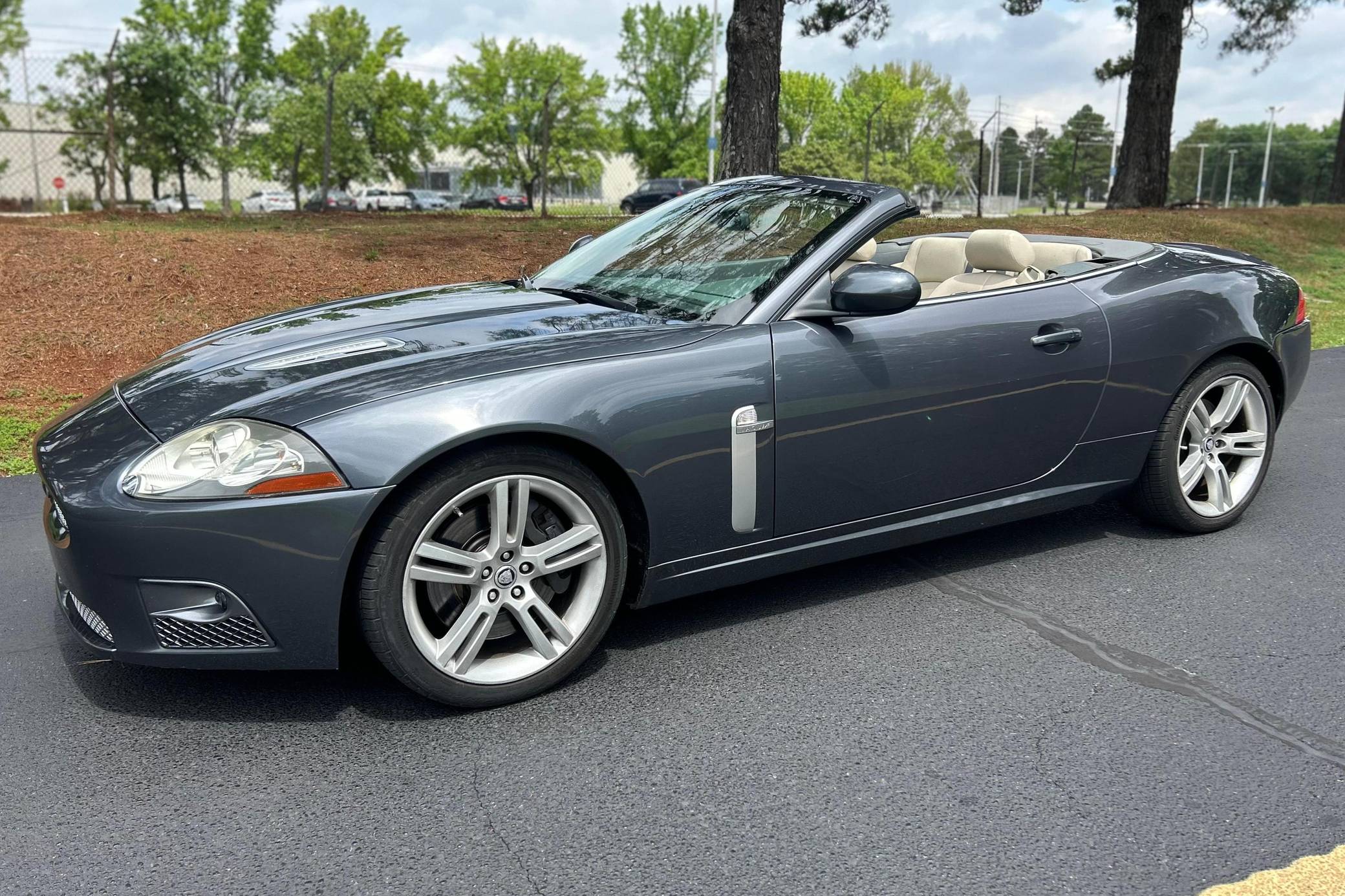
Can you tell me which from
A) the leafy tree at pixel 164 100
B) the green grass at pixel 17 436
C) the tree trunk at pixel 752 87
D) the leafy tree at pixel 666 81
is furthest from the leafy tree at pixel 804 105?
the green grass at pixel 17 436

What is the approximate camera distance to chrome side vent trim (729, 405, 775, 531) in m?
3.11

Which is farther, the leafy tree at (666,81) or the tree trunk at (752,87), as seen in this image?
the leafy tree at (666,81)

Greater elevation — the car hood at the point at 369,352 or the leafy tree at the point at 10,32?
the leafy tree at the point at 10,32

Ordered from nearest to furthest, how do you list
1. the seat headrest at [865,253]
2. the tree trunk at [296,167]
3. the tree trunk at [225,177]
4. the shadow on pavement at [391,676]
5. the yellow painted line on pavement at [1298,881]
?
the yellow painted line on pavement at [1298,881] < the shadow on pavement at [391,676] < the seat headrest at [865,253] < the tree trunk at [225,177] < the tree trunk at [296,167]

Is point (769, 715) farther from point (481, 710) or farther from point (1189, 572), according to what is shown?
point (1189, 572)

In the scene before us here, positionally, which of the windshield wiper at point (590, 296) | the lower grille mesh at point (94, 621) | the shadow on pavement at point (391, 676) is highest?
the windshield wiper at point (590, 296)

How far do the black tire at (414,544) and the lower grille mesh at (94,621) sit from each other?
2.07ft

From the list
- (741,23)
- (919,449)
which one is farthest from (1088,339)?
(741,23)

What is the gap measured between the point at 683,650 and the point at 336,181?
42033mm

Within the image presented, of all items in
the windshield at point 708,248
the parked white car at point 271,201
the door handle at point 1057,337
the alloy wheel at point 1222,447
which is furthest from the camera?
the parked white car at point 271,201

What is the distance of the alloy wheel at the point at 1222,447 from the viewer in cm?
426

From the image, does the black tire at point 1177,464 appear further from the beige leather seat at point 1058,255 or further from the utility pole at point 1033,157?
the utility pole at point 1033,157

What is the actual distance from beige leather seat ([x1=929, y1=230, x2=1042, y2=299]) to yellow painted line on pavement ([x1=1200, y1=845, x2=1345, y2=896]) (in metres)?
2.34

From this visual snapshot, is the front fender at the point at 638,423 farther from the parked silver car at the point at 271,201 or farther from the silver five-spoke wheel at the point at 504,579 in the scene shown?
the parked silver car at the point at 271,201
